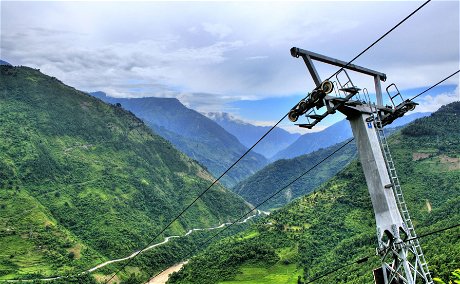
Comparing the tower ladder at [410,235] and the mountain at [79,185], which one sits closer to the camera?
the tower ladder at [410,235]

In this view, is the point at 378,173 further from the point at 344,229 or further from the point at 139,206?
the point at 139,206

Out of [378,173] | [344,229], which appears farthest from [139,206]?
[378,173]

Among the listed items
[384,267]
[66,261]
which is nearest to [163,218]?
[66,261]

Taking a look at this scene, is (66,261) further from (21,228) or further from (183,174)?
(183,174)

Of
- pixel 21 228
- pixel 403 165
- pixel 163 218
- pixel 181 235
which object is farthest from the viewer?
pixel 163 218

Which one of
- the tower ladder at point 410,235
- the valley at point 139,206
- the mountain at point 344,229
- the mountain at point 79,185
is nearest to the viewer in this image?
the tower ladder at point 410,235

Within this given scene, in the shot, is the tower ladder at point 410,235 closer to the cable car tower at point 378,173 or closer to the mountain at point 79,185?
the cable car tower at point 378,173

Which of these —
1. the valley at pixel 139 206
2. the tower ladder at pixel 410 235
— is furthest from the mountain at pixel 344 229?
the tower ladder at pixel 410 235
